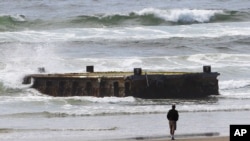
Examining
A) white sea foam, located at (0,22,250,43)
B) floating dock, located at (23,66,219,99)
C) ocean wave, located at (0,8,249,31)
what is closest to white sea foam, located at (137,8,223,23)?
ocean wave, located at (0,8,249,31)

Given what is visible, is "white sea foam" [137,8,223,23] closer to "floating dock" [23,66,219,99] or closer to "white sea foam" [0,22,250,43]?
"white sea foam" [0,22,250,43]

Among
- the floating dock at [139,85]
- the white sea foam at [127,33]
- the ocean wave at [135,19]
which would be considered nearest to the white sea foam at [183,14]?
the ocean wave at [135,19]

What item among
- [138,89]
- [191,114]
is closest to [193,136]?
[191,114]

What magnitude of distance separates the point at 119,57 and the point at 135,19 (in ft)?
79.9

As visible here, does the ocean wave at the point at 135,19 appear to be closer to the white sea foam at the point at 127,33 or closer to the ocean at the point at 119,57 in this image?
the ocean at the point at 119,57

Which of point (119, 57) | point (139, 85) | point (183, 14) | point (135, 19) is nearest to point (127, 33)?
point (135, 19)

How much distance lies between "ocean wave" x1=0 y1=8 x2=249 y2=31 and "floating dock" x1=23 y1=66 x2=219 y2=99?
33.3 metres

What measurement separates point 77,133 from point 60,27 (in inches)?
1716

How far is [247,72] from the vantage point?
141ft

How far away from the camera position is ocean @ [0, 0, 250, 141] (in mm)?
27031

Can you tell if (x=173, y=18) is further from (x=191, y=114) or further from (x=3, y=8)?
(x=191, y=114)

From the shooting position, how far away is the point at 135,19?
73875mm

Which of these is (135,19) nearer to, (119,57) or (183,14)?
(183,14)

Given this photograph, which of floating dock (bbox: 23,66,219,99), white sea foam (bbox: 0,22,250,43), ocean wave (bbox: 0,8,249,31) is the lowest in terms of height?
floating dock (bbox: 23,66,219,99)
